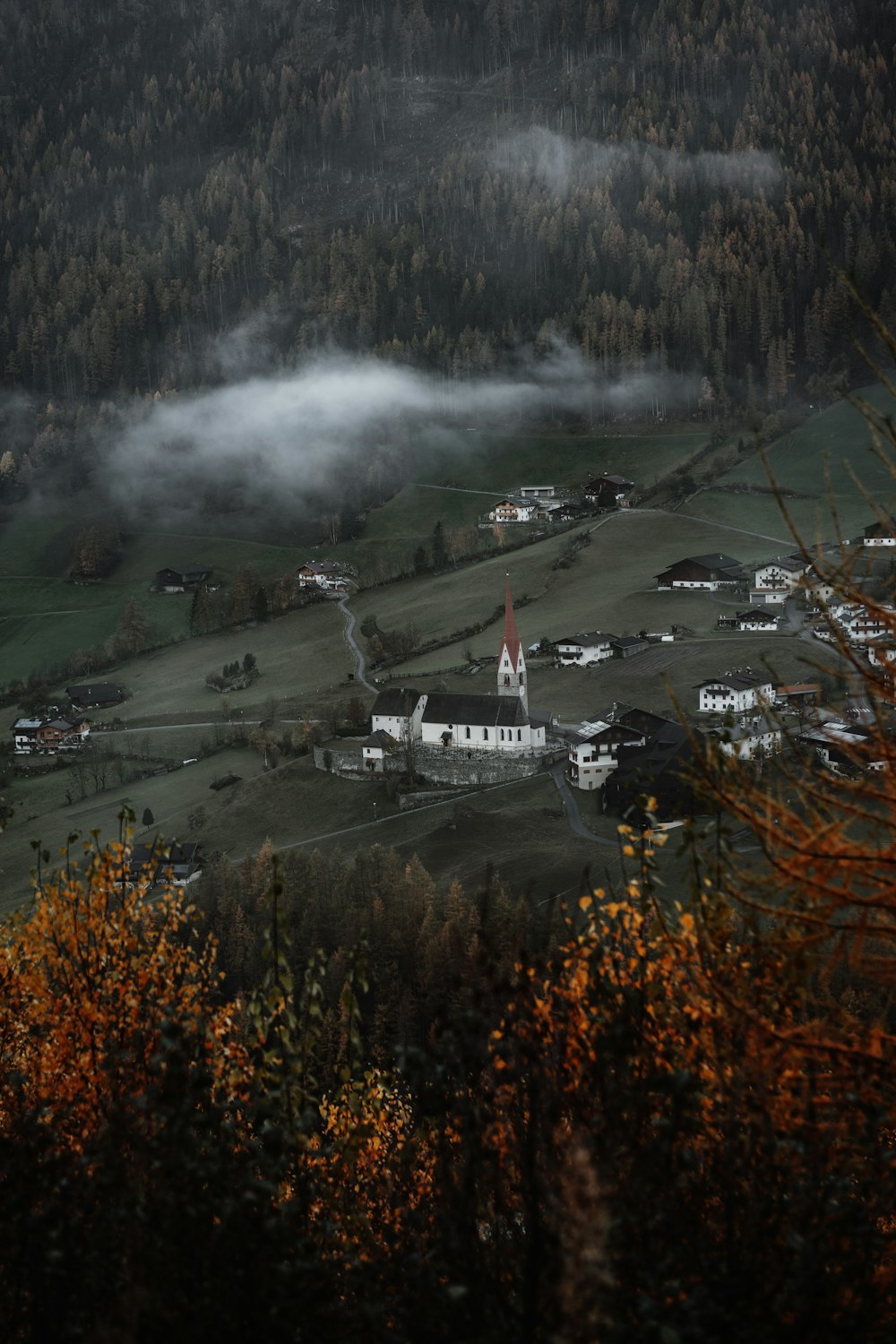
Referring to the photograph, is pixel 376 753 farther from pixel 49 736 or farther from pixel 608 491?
pixel 608 491

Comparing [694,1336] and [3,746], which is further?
[3,746]

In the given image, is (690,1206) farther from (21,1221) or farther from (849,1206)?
(21,1221)

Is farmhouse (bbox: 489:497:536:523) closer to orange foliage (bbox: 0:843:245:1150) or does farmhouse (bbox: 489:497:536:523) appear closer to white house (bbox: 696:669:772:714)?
white house (bbox: 696:669:772:714)

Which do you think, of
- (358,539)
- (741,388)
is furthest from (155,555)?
(741,388)

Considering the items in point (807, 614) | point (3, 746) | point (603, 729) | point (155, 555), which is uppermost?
point (603, 729)

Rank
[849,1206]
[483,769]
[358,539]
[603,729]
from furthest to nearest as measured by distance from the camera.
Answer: [358,539], [483,769], [603,729], [849,1206]

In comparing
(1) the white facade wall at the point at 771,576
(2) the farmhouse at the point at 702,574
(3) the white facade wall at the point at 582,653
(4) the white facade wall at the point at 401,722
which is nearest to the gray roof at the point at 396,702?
(4) the white facade wall at the point at 401,722

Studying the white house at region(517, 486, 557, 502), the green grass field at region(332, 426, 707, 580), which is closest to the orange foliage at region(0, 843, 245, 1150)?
the green grass field at region(332, 426, 707, 580)
